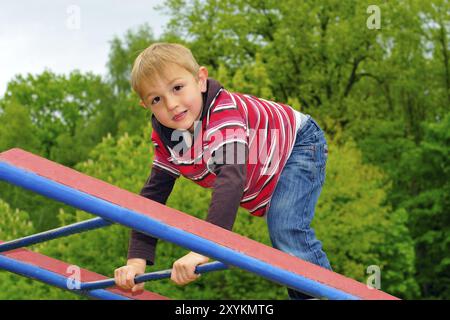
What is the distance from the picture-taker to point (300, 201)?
367 centimetres

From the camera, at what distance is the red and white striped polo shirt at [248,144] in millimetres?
3391

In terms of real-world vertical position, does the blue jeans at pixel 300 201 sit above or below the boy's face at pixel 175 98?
below

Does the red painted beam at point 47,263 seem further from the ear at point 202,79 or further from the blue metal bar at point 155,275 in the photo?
the ear at point 202,79

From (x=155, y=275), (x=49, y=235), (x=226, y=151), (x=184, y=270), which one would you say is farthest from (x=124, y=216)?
(x=49, y=235)

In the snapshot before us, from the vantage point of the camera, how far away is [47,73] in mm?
36344

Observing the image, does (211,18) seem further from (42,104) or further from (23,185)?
(23,185)

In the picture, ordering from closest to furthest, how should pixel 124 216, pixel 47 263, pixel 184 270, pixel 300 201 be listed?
1. pixel 124 216
2. pixel 184 270
3. pixel 300 201
4. pixel 47 263

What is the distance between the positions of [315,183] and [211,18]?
25324mm

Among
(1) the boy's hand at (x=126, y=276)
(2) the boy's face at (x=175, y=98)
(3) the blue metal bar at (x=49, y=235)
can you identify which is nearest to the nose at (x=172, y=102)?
(2) the boy's face at (x=175, y=98)

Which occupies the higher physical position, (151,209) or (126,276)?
(151,209)

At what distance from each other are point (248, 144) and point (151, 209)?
0.93m

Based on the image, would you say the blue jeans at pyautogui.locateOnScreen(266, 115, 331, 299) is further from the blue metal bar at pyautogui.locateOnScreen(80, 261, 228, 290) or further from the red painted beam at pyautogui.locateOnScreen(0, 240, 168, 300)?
the red painted beam at pyautogui.locateOnScreen(0, 240, 168, 300)

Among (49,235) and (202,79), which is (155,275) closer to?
(49,235)

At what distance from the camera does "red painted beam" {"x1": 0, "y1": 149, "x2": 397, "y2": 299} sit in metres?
2.66
